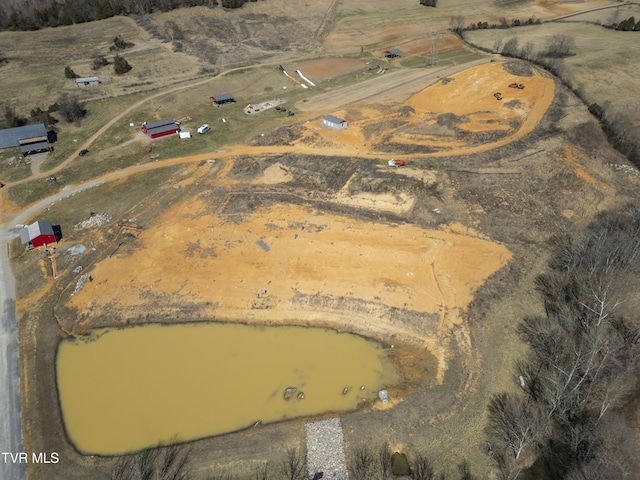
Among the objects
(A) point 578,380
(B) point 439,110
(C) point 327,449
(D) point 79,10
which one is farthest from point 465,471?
(D) point 79,10

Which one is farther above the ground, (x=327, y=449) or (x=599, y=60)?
(x=599, y=60)

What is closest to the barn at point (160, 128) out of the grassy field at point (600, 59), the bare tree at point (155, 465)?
the bare tree at point (155, 465)

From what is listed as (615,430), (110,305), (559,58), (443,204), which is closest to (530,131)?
(443,204)

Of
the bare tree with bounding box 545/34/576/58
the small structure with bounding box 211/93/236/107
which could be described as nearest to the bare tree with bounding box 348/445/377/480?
the small structure with bounding box 211/93/236/107

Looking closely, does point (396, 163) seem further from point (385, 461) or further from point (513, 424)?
point (385, 461)

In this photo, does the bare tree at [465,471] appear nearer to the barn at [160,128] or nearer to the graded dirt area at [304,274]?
the graded dirt area at [304,274]

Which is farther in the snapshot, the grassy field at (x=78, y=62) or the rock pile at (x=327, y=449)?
the grassy field at (x=78, y=62)
